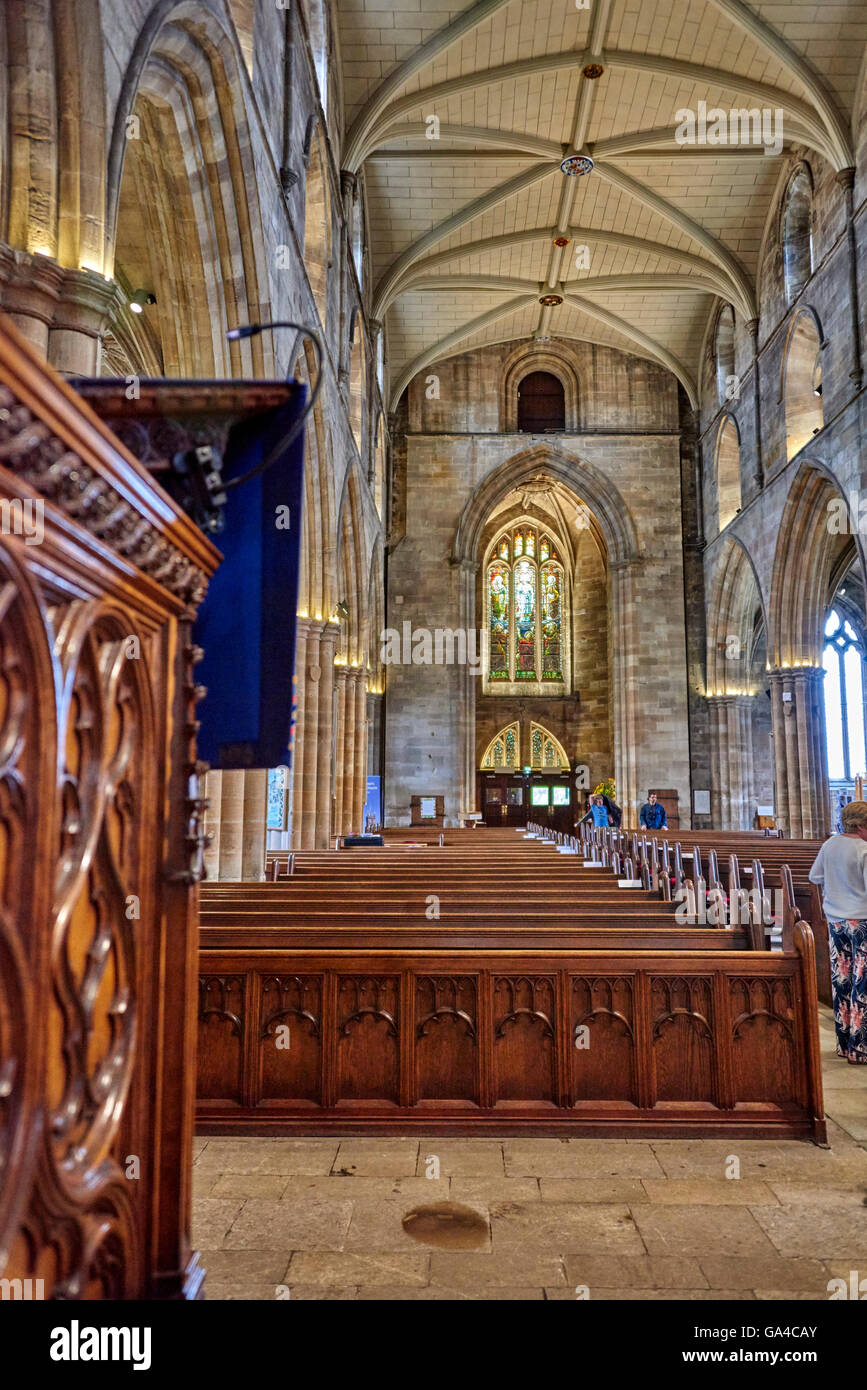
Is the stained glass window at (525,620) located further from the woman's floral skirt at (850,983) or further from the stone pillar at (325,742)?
the woman's floral skirt at (850,983)

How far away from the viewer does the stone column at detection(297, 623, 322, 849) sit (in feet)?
40.6

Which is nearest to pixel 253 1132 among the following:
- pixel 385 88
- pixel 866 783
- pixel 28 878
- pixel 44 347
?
pixel 28 878

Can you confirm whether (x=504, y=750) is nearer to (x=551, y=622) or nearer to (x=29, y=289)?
(x=551, y=622)

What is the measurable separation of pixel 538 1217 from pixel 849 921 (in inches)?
106

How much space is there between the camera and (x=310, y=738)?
41.1 ft

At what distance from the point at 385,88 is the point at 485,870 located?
11.6 meters

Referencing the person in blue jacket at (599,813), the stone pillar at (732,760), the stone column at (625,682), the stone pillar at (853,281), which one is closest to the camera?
the stone pillar at (853,281)

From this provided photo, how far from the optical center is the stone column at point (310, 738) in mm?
12367

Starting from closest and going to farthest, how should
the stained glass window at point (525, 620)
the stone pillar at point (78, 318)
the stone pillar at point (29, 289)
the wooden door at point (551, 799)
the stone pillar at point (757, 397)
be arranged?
the stone pillar at point (29, 289) < the stone pillar at point (78, 318) < the stone pillar at point (757, 397) < the wooden door at point (551, 799) < the stained glass window at point (525, 620)

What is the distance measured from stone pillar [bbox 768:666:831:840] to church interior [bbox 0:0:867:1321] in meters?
0.08

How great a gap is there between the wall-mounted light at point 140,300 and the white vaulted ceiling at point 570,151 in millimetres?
4002

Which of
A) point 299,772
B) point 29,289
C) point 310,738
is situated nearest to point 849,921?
point 29,289

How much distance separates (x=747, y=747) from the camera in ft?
68.0

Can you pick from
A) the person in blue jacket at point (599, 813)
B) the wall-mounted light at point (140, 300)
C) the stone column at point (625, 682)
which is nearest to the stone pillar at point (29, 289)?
the wall-mounted light at point (140, 300)
